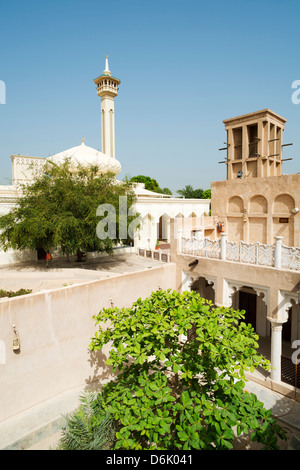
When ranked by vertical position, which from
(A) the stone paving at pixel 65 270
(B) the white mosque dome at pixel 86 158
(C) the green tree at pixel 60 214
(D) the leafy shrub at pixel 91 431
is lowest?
(D) the leafy shrub at pixel 91 431

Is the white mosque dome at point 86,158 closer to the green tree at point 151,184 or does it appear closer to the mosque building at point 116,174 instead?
the mosque building at point 116,174

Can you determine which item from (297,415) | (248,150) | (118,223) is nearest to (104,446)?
(297,415)

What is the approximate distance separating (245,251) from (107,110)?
84.8ft

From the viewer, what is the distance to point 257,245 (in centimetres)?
905

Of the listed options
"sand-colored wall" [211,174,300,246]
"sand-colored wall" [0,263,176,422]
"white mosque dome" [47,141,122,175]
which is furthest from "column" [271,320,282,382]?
"white mosque dome" [47,141,122,175]

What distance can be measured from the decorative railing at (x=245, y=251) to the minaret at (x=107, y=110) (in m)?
21.5

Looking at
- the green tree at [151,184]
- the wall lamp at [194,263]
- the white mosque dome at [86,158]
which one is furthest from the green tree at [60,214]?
the green tree at [151,184]

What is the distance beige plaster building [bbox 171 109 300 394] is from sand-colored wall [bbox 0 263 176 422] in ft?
10.2

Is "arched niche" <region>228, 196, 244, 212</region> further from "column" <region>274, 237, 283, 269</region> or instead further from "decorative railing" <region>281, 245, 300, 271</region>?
"decorative railing" <region>281, 245, 300, 271</region>

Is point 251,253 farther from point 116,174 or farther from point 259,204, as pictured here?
point 116,174

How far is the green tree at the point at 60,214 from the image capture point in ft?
38.8

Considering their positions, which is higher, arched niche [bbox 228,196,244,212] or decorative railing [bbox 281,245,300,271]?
Result: arched niche [bbox 228,196,244,212]

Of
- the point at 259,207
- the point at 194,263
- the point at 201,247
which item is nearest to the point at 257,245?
the point at 201,247

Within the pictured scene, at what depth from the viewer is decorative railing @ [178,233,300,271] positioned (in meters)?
8.46
